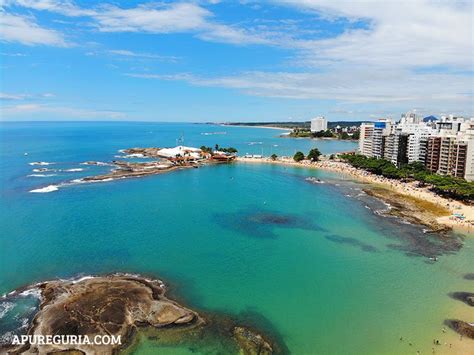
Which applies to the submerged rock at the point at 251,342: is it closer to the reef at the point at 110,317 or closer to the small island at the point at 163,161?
the reef at the point at 110,317

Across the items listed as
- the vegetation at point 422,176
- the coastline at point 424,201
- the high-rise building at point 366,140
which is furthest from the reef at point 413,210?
the high-rise building at point 366,140

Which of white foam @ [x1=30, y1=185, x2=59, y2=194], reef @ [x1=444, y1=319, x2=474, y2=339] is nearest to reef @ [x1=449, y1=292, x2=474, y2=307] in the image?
reef @ [x1=444, y1=319, x2=474, y2=339]

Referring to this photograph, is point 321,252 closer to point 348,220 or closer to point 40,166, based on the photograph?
point 348,220

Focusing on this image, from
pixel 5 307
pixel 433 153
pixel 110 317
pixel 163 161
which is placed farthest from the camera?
pixel 163 161

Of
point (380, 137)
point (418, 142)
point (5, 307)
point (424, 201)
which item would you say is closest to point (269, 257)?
point (5, 307)

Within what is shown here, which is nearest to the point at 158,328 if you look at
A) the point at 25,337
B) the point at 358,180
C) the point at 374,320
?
the point at 25,337

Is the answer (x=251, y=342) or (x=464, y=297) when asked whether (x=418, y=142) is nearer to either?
(x=464, y=297)

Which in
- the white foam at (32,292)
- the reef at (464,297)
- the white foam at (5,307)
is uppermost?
the white foam at (32,292)
